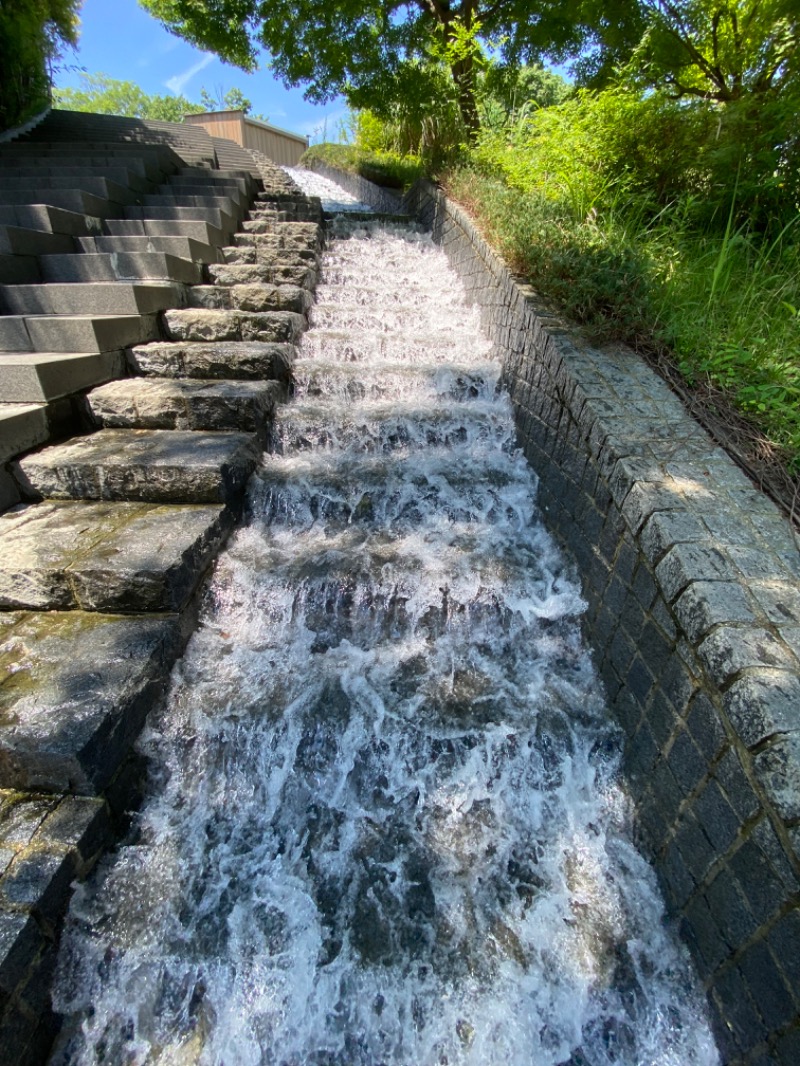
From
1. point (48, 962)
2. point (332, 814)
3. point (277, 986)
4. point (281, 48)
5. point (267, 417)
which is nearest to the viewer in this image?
point (48, 962)

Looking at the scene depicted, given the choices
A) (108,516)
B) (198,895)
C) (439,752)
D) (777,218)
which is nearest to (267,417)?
(108,516)

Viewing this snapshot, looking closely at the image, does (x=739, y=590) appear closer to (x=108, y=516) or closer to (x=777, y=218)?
(x=108, y=516)

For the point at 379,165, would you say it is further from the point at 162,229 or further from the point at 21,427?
the point at 21,427

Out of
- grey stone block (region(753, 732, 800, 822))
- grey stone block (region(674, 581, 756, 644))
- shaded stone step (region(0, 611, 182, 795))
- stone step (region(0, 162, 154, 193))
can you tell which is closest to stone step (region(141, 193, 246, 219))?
stone step (region(0, 162, 154, 193))

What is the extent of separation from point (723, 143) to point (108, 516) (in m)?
5.95

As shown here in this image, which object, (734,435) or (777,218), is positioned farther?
(777,218)

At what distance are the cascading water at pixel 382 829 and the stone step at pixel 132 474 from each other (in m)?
0.33

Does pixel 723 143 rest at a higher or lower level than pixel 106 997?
higher

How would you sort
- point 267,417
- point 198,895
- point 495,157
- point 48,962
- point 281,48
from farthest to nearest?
1. point 281,48
2. point 495,157
3. point 267,417
4. point 198,895
5. point 48,962

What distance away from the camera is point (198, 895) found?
187 centimetres

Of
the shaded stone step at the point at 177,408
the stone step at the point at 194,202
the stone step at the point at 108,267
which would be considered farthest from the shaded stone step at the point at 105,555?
the stone step at the point at 194,202

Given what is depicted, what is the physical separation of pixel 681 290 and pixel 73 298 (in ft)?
15.2

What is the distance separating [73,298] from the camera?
12.6 feet

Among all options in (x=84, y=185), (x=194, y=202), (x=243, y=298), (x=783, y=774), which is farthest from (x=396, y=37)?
(x=783, y=774)
